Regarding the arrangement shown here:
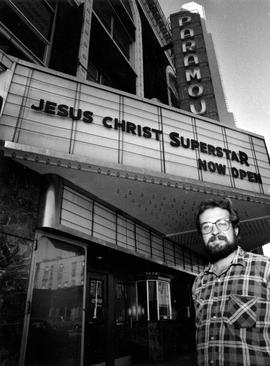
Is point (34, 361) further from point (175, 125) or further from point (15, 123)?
point (175, 125)

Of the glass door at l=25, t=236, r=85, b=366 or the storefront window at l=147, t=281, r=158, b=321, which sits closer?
the glass door at l=25, t=236, r=85, b=366

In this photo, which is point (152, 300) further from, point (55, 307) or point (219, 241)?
point (219, 241)

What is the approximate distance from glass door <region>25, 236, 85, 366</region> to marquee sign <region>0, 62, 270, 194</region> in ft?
7.40

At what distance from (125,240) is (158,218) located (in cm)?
138

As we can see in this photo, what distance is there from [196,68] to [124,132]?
7.59 metres

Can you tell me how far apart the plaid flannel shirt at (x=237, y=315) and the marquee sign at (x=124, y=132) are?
12.4ft

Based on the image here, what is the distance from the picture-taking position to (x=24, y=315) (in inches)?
184

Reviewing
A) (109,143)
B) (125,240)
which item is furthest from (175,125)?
(125,240)

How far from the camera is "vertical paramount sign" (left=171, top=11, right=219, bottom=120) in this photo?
36.1ft

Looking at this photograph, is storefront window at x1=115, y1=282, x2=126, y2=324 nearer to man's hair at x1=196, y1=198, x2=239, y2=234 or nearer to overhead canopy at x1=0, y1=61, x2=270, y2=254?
overhead canopy at x1=0, y1=61, x2=270, y2=254

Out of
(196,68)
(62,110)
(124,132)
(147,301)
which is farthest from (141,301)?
(196,68)

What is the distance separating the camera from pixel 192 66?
470 inches

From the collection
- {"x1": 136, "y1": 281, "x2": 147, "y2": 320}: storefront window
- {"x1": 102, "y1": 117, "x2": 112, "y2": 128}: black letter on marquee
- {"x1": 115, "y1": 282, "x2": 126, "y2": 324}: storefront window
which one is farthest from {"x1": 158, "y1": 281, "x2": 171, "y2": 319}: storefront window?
{"x1": 102, "y1": 117, "x2": 112, "y2": 128}: black letter on marquee

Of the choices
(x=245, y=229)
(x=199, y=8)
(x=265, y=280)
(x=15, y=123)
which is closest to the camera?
(x=265, y=280)
